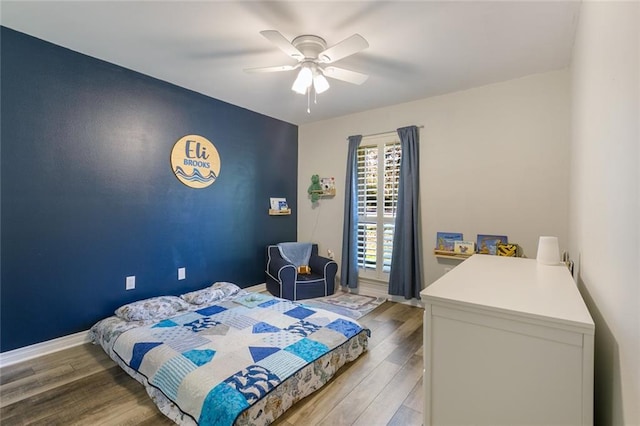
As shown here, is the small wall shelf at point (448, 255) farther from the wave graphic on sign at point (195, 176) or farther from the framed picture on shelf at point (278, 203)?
the wave graphic on sign at point (195, 176)

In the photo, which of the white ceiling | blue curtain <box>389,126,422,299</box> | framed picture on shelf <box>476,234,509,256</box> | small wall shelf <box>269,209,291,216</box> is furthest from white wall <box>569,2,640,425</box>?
small wall shelf <box>269,209,291,216</box>

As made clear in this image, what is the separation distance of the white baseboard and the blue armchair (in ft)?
6.49

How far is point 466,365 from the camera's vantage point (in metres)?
1.07

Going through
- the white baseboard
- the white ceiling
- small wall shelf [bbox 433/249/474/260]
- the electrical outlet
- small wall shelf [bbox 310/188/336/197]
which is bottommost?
the white baseboard

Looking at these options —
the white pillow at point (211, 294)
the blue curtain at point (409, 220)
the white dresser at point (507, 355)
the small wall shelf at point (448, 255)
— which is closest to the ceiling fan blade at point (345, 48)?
the white dresser at point (507, 355)

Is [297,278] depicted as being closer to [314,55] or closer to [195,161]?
[195,161]

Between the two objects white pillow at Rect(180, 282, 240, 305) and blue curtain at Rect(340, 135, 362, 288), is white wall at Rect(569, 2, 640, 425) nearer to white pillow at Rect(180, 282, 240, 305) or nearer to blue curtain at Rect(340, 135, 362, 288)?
blue curtain at Rect(340, 135, 362, 288)

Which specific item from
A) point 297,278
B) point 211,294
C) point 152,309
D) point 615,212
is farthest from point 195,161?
point 615,212

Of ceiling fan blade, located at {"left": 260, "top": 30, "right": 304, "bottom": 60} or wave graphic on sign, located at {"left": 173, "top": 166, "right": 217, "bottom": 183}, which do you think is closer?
ceiling fan blade, located at {"left": 260, "top": 30, "right": 304, "bottom": 60}

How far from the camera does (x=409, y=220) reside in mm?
3654

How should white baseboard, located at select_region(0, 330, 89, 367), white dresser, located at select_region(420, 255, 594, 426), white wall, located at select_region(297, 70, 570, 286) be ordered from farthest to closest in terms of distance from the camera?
white wall, located at select_region(297, 70, 570, 286) → white baseboard, located at select_region(0, 330, 89, 367) → white dresser, located at select_region(420, 255, 594, 426)

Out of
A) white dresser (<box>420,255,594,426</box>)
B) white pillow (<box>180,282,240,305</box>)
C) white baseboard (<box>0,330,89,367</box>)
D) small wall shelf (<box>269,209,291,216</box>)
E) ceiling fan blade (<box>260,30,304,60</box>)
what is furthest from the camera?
small wall shelf (<box>269,209,291,216</box>)

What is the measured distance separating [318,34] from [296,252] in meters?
2.94

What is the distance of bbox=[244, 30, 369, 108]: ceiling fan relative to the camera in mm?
2029
